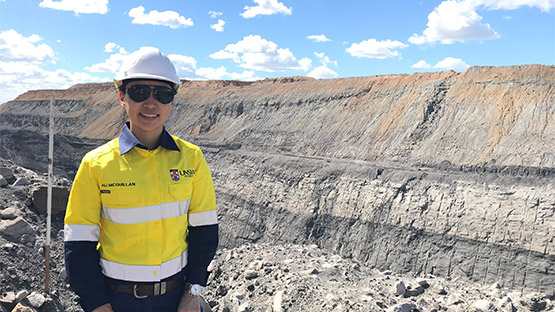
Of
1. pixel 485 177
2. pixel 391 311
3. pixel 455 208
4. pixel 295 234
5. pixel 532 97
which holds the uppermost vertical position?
pixel 532 97

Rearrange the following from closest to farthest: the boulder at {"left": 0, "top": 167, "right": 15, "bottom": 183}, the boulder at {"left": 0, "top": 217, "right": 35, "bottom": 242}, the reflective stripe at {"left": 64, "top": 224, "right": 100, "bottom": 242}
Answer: the reflective stripe at {"left": 64, "top": 224, "right": 100, "bottom": 242}
the boulder at {"left": 0, "top": 217, "right": 35, "bottom": 242}
the boulder at {"left": 0, "top": 167, "right": 15, "bottom": 183}

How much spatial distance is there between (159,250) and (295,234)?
15706 mm

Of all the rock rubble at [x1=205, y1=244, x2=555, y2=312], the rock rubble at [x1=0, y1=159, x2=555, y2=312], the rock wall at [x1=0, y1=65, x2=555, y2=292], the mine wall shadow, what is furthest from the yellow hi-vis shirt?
the rock wall at [x1=0, y1=65, x2=555, y2=292]

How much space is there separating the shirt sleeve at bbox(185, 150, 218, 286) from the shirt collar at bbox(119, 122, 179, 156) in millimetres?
207

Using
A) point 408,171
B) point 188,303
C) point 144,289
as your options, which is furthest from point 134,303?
point 408,171

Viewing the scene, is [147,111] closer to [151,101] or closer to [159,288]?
[151,101]

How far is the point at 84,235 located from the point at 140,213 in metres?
0.33

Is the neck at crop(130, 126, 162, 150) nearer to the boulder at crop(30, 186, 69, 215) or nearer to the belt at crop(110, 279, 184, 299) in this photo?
the belt at crop(110, 279, 184, 299)

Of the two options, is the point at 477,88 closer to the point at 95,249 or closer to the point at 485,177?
the point at 485,177

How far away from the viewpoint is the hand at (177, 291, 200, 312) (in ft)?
8.63

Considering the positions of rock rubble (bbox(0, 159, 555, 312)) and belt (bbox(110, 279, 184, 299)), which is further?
rock rubble (bbox(0, 159, 555, 312))

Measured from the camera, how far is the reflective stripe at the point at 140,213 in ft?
7.93

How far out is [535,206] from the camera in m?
12.8

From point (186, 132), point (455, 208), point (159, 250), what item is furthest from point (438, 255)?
Result: point (186, 132)
